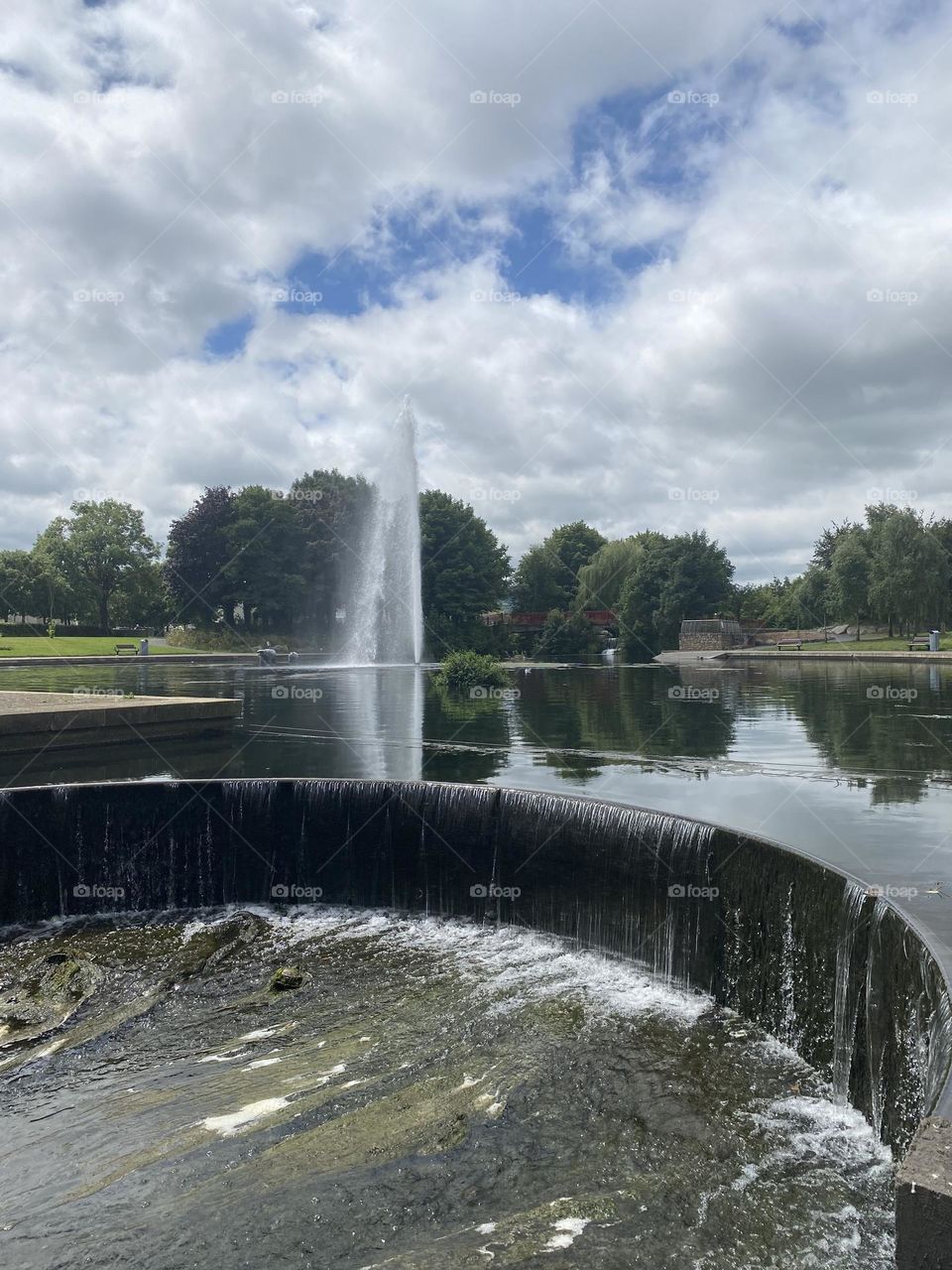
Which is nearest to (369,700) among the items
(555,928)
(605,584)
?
(555,928)

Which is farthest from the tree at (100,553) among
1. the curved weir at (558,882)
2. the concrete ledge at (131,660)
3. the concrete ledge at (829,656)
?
the curved weir at (558,882)

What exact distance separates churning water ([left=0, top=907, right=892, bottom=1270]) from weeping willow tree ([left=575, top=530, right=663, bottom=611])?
83.1 m

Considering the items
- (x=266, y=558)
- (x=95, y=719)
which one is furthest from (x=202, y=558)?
(x=95, y=719)

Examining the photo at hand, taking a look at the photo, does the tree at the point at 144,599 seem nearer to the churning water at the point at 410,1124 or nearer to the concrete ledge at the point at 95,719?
the concrete ledge at the point at 95,719

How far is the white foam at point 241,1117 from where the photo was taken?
6.74 m

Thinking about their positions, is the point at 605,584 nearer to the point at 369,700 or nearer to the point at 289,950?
the point at 369,700

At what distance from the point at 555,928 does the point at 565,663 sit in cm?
4967

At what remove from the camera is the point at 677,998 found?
29.7ft

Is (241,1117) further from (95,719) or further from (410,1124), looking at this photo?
(95,719)

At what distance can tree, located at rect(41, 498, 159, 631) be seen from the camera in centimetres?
8394

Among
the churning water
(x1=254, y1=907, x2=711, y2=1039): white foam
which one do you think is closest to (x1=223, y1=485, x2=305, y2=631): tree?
(x1=254, y1=907, x2=711, y2=1039): white foam

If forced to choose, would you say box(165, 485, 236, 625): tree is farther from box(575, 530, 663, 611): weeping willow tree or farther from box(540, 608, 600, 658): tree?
box(575, 530, 663, 611): weeping willow tree

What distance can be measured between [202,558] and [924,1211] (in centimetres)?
7537

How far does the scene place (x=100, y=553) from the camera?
84375 millimetres
